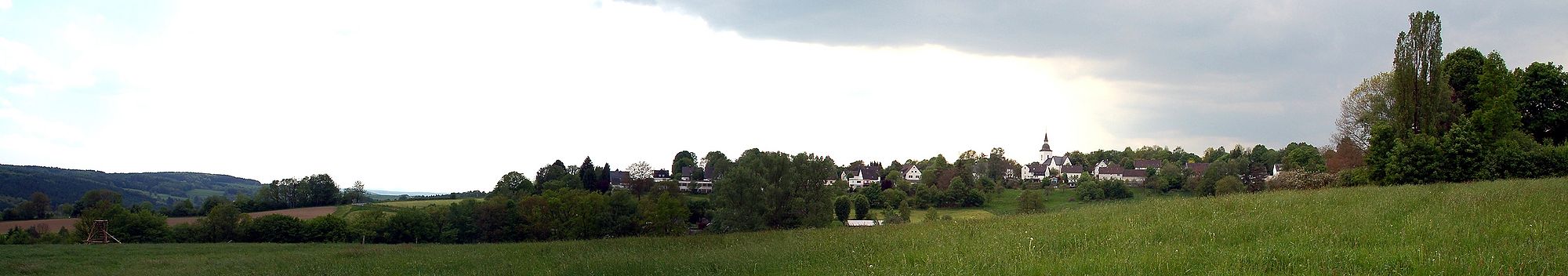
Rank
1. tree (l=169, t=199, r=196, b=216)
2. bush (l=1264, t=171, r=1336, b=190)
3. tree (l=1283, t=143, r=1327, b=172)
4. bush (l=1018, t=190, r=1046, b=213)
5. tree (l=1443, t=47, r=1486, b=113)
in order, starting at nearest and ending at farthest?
tree (l=1443, t=47, r=1486, b=113)
bush (l=1264, t=171, r=1336, b=190)
tree (l=1283, t=143, r=1327, b=172)
bush (l=1018, t=190, r=1046, b=213)
tree (l=169, t=199, r=196, b=216)

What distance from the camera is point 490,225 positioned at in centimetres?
7019

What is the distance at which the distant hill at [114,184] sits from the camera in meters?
102

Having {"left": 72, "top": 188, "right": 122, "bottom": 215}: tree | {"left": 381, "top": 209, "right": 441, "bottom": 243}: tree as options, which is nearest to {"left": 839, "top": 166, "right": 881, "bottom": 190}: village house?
{"left": 381, "top": 209, "right": 441, "bottom": 243}: tree

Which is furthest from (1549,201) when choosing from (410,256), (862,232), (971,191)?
(971,191)

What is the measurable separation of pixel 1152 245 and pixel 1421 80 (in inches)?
1126

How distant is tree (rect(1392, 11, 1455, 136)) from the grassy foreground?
14.3 m

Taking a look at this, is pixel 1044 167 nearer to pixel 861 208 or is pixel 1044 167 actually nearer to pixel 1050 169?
pixel 1050 169

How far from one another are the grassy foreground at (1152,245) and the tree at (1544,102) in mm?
22061

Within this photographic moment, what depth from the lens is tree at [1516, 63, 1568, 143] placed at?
115 ft

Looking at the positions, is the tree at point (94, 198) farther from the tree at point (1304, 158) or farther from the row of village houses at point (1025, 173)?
the tree at point (1304, 158)

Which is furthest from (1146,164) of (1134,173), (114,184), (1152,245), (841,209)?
(114,184)

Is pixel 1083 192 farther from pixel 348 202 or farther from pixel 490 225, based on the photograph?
pixel 348 202

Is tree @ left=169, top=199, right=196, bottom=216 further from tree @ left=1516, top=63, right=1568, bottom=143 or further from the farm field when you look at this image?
tree @ left=1516, top=63, right=1568, bottom=143

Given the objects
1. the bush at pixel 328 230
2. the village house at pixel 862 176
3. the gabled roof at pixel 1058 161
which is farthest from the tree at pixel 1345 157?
the gabled roof at pixel 1058 161
